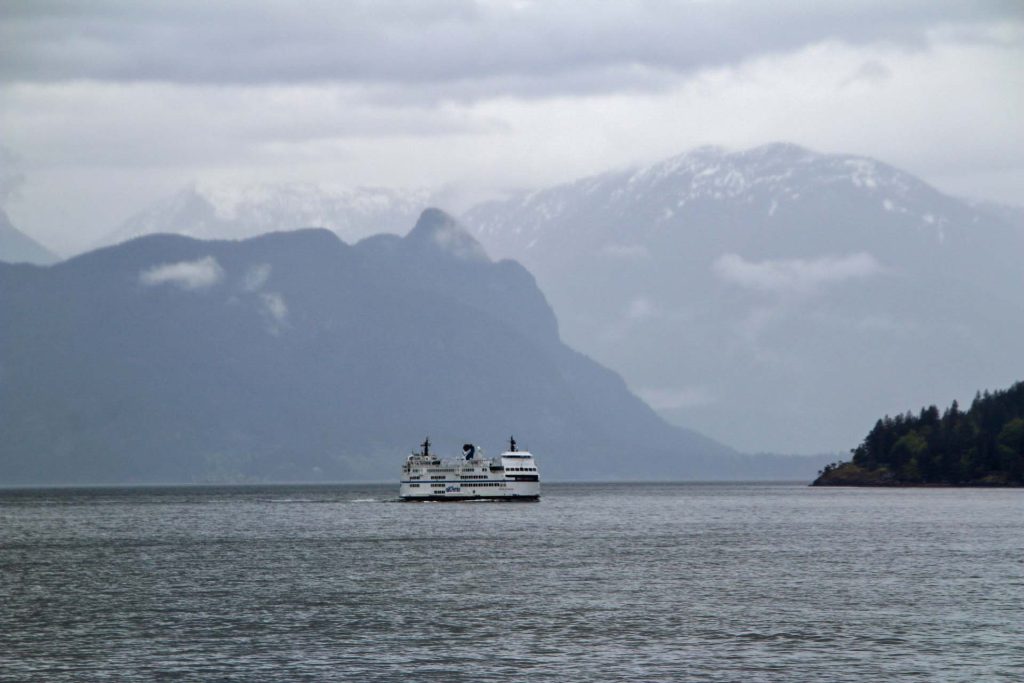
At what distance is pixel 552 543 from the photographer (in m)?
198

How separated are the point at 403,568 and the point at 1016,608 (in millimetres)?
61686

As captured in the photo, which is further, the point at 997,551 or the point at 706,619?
the point at 997,551

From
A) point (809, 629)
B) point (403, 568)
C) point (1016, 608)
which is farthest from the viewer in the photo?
point (403, 568)

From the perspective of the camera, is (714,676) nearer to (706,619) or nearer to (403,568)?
(706,619)

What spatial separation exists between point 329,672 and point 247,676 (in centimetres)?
465

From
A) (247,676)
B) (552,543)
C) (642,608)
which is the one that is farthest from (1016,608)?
(552,543)

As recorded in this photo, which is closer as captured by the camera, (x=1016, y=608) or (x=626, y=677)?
(x=626, y=677)

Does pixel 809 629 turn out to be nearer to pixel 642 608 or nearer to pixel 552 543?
pixel 642 608

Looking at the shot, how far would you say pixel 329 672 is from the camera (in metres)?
95.4

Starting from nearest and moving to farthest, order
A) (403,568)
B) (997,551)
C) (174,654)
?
(174,654), (403,568), (997,551)

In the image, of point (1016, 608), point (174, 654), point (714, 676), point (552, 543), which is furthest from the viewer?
point (552, 543)

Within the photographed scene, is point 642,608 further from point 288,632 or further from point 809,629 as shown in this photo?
point 288,632

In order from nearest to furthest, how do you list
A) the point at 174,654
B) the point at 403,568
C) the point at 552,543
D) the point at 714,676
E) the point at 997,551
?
the point at 714,676 → the point at 174,654 → the point at 403,568 → the point at 997,551 → the point at 552,543

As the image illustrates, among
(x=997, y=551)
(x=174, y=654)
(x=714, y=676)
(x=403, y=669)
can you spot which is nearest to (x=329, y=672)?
(x=403, y=669)
